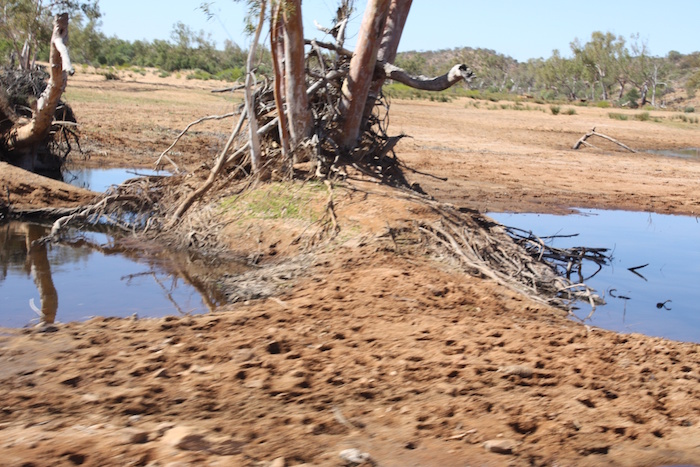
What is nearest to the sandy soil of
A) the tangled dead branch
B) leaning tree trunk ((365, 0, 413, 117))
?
the tangled dead branch

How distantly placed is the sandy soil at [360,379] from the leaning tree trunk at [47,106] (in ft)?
16.0

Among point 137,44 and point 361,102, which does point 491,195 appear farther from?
point 137,44

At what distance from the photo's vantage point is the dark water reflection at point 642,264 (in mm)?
7617

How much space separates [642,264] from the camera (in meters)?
10.1

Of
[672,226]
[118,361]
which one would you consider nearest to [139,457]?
[118,361]

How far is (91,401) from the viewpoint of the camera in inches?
162

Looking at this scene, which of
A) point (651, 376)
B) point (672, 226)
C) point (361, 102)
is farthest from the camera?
point (672, 226)

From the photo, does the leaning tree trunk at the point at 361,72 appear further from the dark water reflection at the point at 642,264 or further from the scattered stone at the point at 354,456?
the scattered stone at the point at 354,456

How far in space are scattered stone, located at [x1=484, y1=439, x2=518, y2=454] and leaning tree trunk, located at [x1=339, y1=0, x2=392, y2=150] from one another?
6255mm

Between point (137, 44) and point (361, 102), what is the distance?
6375cm

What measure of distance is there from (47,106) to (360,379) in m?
8.83

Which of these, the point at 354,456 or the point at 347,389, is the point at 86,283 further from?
the point at 354,456

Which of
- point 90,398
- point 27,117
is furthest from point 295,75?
point 27,117

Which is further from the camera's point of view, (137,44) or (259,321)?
(137,44)
